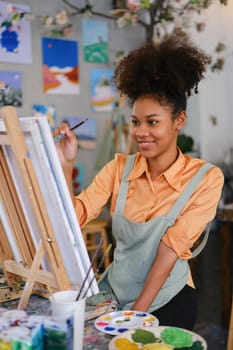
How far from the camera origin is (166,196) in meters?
1.56

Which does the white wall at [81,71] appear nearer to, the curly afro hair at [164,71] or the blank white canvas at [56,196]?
the curly afro hair at [164,71]

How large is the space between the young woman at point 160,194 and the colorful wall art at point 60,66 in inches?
93.5

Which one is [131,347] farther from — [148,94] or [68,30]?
[68,30]

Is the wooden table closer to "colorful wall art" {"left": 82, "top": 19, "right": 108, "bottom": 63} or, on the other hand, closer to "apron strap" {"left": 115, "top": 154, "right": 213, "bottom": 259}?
"apron strap" {"left": 115, "top": 154, "right": 213, "bottom": 259}

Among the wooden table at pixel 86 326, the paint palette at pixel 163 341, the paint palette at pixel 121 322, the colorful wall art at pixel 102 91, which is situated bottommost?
the wooden table at pixel 86 326

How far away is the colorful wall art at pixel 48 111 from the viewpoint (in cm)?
384

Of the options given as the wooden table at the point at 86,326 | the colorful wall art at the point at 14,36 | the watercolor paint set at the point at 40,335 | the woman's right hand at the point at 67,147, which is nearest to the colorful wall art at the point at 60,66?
the colorful wall art at the point at 14,36

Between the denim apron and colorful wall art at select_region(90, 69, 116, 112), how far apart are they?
2.69m

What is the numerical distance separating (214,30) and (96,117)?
1680mm

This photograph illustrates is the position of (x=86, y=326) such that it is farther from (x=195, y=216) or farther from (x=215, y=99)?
(x=215, y=99)

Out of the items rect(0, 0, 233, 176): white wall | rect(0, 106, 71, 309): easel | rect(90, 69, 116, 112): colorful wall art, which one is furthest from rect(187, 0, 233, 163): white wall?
rect(0, 106, 71, 309): easel

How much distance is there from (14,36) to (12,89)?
0.39 m

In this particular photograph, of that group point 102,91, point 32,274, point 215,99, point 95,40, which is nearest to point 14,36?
point 95,40

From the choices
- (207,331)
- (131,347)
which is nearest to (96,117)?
(207,331)
